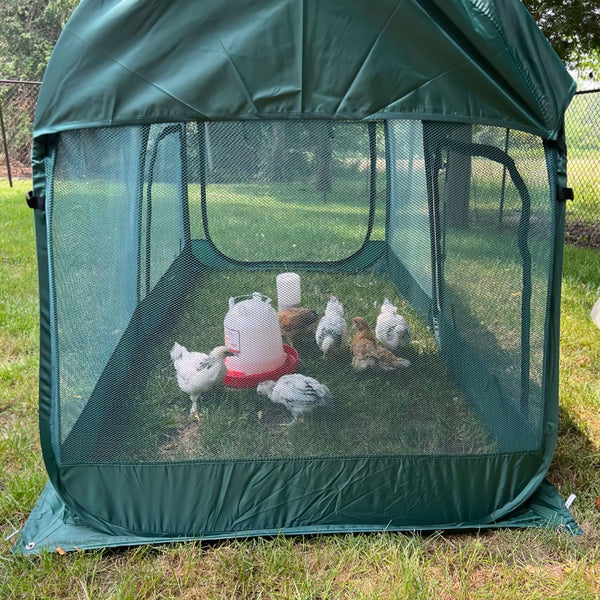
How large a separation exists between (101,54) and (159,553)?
1402mm

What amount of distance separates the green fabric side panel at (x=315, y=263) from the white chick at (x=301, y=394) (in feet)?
1.17

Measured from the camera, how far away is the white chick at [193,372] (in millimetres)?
1871

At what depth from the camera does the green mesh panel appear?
1701 millimetres

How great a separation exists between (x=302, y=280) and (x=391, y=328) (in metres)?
0.39

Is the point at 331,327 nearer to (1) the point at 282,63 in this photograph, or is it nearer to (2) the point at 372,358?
(2) the point at 372,358

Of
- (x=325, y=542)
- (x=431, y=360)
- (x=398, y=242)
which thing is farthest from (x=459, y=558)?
(x=398, y=242)

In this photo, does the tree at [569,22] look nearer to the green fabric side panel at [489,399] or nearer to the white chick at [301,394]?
the green fabric side panel at [489,399]

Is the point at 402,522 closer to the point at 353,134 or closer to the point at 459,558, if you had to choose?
the point at 459,558

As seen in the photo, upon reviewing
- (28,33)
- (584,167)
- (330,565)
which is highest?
(28,33)

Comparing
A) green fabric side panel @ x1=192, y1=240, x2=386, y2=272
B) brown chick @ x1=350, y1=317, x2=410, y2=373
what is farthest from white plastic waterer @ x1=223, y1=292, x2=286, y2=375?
brown chick @ x1=350, y1=317, x2=410, y2=373

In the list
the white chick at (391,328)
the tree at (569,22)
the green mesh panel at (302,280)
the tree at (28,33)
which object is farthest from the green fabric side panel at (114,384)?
the tree at (28,33)

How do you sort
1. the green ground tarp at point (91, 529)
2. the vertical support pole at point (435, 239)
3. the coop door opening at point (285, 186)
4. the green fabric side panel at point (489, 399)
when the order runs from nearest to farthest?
the coop door opening at point (285, 186), the green ground tarp at point (91, 529), the green fabric side panel at point (489, 399), the vertical support pole at point (435, 239)

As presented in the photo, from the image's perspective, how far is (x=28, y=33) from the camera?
16.4m

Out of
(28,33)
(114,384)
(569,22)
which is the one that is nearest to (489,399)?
(114,384)
